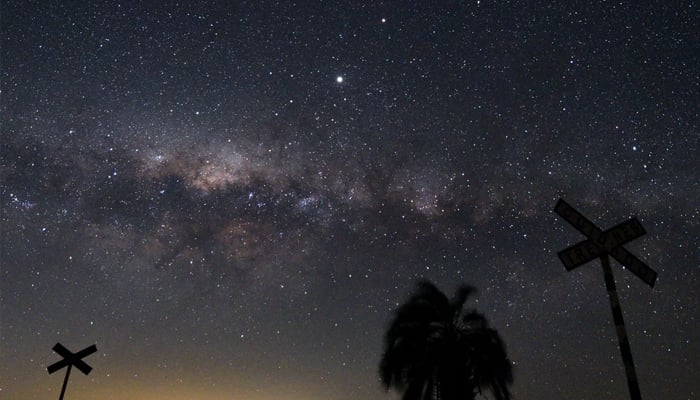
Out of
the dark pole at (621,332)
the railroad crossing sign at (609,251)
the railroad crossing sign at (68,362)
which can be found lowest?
the dark pole at (621,332)

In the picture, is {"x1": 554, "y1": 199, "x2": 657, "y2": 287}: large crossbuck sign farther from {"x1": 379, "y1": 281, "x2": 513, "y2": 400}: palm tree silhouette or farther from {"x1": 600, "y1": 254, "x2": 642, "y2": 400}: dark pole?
{"x1": 379, "y1": 281, "x2": 513, "y2": 400}: palm tree silhouette

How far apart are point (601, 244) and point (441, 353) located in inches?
587

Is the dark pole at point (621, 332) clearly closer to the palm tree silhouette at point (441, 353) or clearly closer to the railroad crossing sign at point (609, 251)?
the railroad crossing sign at point (609, 251)

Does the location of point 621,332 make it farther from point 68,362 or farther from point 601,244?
point 68,362

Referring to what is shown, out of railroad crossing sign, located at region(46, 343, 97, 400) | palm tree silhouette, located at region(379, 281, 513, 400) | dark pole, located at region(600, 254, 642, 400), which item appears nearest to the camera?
dark pole, located at region(600, 254, 642, 400)

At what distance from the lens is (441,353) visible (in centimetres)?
2242

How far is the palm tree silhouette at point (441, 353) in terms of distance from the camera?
22.0m

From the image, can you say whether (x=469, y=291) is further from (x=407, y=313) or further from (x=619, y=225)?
(x=619, y=225)

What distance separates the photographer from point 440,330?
2328cm

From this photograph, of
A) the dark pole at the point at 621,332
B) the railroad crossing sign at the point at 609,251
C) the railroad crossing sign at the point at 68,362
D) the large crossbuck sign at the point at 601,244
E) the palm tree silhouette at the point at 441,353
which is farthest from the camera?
the palm tree silhouette at the point at 441,353

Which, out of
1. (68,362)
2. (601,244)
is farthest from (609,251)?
(68,362)

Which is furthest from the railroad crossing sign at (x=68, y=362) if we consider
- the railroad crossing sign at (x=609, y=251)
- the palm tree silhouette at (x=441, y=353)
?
the railroad crossing sign at (x=609, y=251)

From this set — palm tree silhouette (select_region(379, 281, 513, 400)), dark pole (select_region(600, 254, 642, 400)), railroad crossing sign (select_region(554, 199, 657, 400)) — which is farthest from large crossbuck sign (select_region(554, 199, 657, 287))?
palm tree silhouette (select_region(379, 281, 513, 400))

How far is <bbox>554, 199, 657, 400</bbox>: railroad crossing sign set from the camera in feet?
27.2
